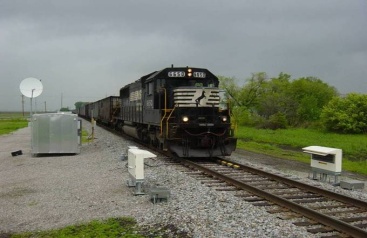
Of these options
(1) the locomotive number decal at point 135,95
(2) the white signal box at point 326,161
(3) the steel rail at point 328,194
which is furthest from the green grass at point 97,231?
(1) the locomotive number decal at point 135,95

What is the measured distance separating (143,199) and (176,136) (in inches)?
225

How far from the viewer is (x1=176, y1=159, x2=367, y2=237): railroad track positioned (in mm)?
6000

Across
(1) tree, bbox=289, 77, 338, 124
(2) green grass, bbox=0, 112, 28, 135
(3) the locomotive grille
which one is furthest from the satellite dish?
(1) tree, bbox=289, 77, 338, 124

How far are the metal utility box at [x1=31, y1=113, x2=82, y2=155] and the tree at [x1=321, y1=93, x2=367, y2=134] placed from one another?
26057mm

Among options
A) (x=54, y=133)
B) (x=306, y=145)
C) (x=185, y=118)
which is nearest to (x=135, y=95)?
(x=54, y=133)

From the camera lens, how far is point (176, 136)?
1355 centimetres

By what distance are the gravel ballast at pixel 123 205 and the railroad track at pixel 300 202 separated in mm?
380

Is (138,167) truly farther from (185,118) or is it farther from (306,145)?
(306,145)

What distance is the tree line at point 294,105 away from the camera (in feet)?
116

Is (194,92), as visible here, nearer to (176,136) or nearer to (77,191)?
(176,136)

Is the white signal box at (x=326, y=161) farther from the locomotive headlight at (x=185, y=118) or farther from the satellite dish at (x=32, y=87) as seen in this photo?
the satellite dish at (x=32, y=87)

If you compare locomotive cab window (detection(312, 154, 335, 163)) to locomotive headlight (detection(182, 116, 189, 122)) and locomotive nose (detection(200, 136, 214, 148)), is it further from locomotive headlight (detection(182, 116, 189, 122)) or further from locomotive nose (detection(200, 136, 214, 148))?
locomotive headlight (detection(182, 116, 189, 122))

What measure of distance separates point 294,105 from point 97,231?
1822 inches

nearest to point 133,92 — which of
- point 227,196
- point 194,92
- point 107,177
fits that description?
point 194,92
